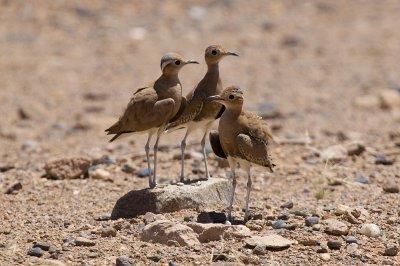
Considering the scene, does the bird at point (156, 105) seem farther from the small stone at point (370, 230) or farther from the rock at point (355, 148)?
the rock at point (355, 148)

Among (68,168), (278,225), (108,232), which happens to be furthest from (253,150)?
(68,168)

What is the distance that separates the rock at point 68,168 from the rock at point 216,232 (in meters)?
3.04

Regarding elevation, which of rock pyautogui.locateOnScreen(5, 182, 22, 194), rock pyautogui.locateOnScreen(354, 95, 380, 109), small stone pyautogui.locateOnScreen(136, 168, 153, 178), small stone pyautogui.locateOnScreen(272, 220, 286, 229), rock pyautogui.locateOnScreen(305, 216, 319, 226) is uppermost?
→ rock pyautogui.locateOnScreen(354, 95, 380, 109)

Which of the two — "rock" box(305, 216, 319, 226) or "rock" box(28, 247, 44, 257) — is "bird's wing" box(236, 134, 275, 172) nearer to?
"rock" box(305, 216, 319, 226)

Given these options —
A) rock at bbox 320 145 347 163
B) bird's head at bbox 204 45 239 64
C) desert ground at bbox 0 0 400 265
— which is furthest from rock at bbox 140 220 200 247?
rock at bbox 320 145 347 163

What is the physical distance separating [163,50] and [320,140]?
7191mm

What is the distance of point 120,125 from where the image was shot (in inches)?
362

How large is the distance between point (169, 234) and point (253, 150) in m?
1.04

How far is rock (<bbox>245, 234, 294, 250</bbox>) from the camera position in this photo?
26.3ft

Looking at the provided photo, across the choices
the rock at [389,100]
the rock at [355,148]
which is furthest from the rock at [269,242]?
the rock at [389,100]

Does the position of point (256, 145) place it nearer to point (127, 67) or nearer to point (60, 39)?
point (127, 67)

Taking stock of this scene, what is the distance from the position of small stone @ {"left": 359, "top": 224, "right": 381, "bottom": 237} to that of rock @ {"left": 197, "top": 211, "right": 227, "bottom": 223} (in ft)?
3.94

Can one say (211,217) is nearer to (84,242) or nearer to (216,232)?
(216,232)

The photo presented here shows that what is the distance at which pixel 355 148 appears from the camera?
12312 mm
